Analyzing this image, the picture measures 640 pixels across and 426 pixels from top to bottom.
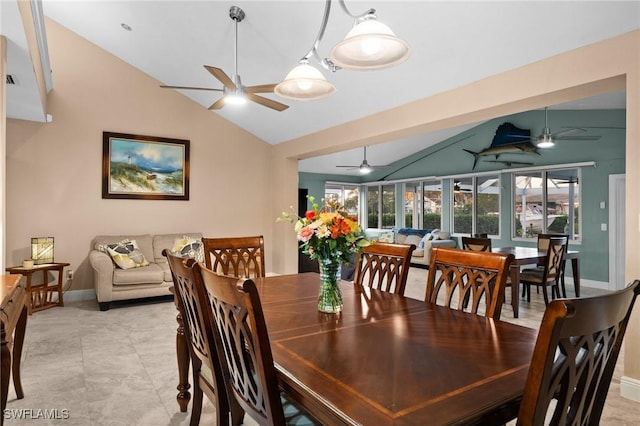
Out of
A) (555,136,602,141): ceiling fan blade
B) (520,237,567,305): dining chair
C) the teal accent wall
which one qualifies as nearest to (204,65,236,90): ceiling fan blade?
(520,237,567,305): dining chair

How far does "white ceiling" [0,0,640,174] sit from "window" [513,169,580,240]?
1466 mm

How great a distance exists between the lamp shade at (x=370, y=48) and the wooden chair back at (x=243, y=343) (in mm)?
1228

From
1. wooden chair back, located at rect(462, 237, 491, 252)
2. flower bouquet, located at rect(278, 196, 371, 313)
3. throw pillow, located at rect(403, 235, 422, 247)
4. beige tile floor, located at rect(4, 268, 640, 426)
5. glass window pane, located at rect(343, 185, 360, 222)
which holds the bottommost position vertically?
beige tile floor, located at rect(4, 268, 640, 426)

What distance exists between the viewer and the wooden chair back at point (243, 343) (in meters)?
1.04

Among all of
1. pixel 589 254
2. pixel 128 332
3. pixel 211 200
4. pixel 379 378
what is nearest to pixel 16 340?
pixel 128 332

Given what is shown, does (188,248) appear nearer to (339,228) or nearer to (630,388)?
(339,228)

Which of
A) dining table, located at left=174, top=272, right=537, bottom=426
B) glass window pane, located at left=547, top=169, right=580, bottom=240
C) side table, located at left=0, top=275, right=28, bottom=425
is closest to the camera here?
dining table, located at left=174, top=272, right=537, bottom=426

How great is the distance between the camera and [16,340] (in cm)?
247

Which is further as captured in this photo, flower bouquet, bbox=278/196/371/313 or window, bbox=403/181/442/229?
window, bbox=403/181/442/229

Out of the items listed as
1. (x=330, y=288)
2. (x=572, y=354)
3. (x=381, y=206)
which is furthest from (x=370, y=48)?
(x=381, y=206)

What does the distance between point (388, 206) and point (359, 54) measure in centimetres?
931

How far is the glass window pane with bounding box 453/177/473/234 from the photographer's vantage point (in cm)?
889

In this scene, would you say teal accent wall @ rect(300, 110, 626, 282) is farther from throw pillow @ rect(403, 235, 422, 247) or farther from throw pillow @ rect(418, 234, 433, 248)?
throw pillow @ rect(403, 235, 422, 247)

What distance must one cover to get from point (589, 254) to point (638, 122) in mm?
4946
